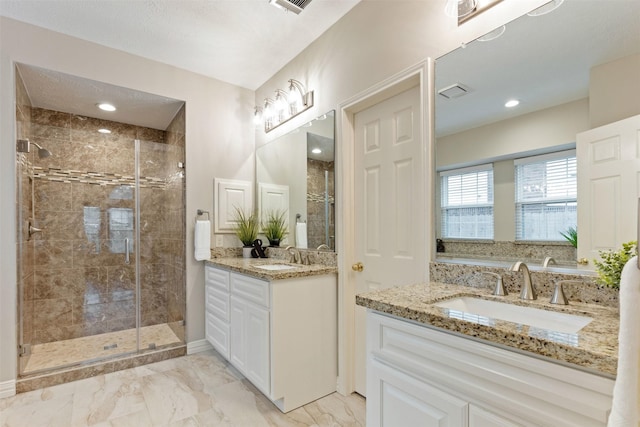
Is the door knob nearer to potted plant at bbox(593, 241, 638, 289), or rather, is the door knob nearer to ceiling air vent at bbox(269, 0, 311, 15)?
potted plant at bbox(593, 241, 638, 289)

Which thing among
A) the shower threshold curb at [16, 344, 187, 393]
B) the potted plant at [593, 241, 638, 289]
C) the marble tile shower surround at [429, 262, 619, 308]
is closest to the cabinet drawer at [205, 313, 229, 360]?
the shower threshold curb at [16, 344, 187, 393]

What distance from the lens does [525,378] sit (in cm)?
81

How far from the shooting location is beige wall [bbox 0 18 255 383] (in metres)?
2.16

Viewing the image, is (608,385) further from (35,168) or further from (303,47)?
(35,168)

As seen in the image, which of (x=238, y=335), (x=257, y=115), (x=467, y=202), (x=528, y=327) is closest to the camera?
(x=528, y=327)

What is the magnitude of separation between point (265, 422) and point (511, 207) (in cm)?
177

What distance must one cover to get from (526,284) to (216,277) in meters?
2.23

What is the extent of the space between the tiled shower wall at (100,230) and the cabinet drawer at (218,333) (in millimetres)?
354

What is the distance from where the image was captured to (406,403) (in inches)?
42.9

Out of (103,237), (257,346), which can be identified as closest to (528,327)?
(257,346)

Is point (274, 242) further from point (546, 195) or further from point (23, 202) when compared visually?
point (546, 195)

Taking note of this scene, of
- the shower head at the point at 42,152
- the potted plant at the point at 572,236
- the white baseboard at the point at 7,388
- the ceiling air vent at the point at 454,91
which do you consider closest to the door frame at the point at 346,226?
the ceiling air vent at the point at 454,91

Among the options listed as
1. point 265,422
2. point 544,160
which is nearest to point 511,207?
point 544,160

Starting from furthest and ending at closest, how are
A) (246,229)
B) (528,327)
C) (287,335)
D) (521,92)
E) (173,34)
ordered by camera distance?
(246,229), (173,34), (287,335), (521,92), (528,327)
